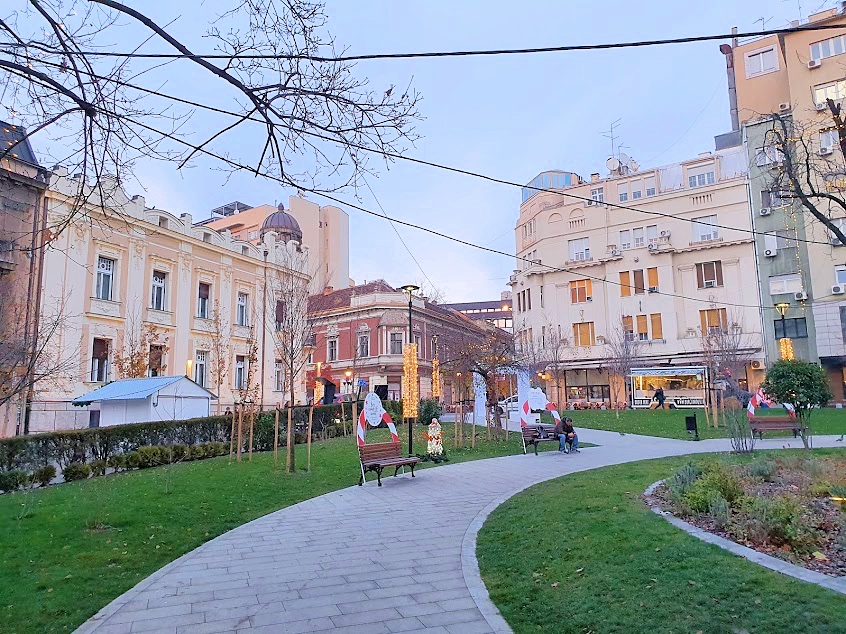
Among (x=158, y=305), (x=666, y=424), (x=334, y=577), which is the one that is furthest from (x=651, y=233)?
(x=334, y=577)

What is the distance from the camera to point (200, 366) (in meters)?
32.8

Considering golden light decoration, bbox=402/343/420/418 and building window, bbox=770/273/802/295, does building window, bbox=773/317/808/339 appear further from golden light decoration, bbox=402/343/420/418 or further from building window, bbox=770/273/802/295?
golden light decoration, bbox=402/343/420/418

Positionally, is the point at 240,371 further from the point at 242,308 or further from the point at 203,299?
the point at 203,299

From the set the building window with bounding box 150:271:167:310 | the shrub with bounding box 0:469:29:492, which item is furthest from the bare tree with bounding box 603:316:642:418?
the shrub with bounding box 0:469:29:492

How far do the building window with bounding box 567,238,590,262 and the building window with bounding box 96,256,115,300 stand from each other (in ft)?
112

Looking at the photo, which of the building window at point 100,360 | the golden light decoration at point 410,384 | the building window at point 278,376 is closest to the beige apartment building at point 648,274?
the building window at point 278,376

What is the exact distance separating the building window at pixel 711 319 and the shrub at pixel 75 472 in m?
39.7

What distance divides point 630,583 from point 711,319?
42.6m

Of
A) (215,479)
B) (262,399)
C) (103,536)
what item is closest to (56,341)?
(262,399)

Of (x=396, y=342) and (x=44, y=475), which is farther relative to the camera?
(x=396, y=342)

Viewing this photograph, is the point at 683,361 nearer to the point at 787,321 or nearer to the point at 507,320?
the point at 787,321

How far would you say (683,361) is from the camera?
4297 centimetres

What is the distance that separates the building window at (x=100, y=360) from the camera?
1070 inches

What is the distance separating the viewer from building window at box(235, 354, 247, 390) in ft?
113
